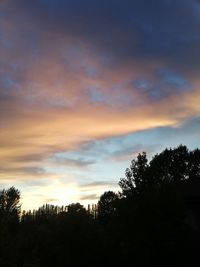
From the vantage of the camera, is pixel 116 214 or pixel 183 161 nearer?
pixel 116 214

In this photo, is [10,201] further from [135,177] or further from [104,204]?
[104,204]

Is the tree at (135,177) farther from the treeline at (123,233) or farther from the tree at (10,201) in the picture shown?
the tree at (10,201)

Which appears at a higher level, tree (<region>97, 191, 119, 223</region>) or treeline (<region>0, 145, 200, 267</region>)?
tree (<region>97, 191, 119, 223</region>)

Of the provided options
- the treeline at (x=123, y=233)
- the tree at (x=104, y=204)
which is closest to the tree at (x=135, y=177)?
the treeline at (x=123, y=233)

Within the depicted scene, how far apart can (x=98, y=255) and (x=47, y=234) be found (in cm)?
540

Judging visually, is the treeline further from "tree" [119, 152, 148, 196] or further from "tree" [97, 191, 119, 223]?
"tree" [97, 191, 119, 223]

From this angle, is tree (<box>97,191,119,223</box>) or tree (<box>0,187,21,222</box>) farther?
tree (<box>97,191,119,223</box>)

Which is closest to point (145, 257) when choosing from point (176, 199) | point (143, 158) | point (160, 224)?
point (160, 224)

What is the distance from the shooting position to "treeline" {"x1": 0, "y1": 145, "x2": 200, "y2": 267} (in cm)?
1917

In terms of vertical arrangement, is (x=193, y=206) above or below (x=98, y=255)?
above

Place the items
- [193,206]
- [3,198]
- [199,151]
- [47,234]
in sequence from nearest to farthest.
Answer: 1. [3,198]
2. [47,234]
3. [193,206]
4. [199,151]

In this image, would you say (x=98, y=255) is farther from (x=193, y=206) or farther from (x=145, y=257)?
(x=193, y=206)

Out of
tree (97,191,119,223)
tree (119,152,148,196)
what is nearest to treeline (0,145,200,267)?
tree (119,152,148,196)

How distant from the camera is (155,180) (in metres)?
27.2
